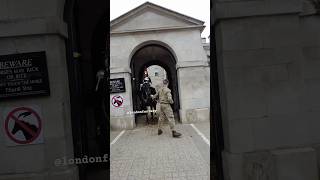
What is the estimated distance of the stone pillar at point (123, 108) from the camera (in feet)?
12.7

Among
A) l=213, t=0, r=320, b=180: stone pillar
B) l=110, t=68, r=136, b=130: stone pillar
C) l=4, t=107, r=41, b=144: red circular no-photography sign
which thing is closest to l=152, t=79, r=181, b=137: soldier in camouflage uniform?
l=110, t=68, r=136, b=130: stone pillar

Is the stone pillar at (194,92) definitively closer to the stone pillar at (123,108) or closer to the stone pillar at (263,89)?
the stone pillar at (263,89)

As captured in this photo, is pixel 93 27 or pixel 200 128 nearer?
pixel 200 128

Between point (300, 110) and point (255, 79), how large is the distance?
2.57 feet

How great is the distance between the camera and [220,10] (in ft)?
13.7

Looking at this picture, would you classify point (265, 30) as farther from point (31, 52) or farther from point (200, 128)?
point (31, 52)

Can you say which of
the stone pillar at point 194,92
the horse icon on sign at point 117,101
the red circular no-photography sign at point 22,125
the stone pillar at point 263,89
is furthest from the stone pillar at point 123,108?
the stone pillar at point 263,89

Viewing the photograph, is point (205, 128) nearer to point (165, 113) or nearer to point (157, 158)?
point (165, 113)

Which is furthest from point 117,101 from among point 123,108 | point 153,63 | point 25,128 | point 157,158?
point 25,128

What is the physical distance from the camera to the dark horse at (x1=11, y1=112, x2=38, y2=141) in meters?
4.36

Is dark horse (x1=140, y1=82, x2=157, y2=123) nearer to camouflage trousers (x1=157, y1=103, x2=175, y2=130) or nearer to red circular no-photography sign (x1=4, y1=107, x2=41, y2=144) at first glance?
camouflage trousers (x1=157, y1=103, x2=175, y2=130)

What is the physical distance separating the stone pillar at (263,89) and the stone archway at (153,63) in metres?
0.69

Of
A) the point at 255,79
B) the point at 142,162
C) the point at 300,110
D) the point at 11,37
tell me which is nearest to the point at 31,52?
the point at 11,37

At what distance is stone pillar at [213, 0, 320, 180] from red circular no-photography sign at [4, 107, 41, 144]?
264 cm
